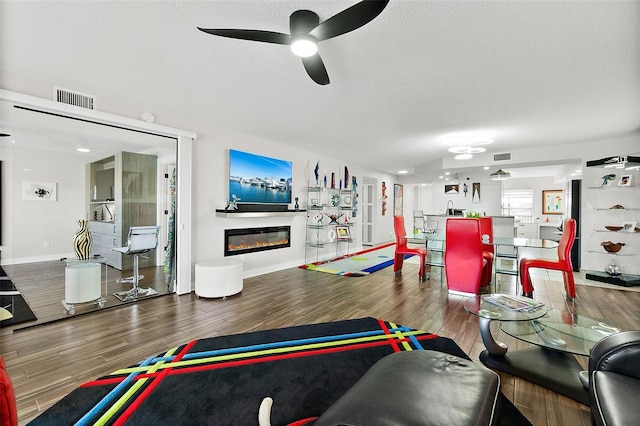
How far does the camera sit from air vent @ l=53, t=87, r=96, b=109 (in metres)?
2.87

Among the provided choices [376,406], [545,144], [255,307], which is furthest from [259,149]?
[545,144]

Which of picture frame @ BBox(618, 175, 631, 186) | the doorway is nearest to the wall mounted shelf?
the doorway

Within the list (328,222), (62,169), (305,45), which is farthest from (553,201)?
(62,169)

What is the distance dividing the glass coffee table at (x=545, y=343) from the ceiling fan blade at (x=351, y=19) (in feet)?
6.86

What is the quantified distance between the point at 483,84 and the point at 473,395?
293 cm

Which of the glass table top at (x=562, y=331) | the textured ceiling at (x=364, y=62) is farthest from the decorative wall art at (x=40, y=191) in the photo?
the glass table top at (x=562, y=331)

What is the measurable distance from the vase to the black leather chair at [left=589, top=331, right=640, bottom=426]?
465 cm

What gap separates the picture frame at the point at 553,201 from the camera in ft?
33.5

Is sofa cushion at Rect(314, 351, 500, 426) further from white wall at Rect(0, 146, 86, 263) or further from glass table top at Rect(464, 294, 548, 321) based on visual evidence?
white wall at Rect(0, 146, 86, 263)

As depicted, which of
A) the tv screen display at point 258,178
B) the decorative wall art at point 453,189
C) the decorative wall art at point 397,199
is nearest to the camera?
the tv screen display at point 258,178

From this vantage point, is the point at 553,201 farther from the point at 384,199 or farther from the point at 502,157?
the point at 384,199

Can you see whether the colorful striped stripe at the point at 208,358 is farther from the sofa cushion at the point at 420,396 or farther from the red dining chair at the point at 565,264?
the red dining chair at the point at 565,264

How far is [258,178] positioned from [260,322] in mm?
2738

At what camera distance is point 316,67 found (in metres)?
2.19
